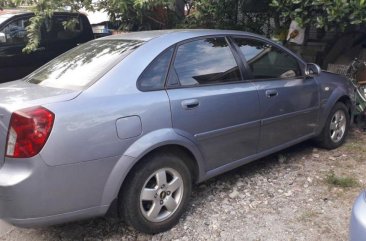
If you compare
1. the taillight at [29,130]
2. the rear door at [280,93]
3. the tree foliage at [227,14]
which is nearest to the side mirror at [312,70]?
the rear door at [280,93]

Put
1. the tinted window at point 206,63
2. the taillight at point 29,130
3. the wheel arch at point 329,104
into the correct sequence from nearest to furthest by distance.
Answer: the taillight at point 29,130
the tinted window at point 206,63
the wheel arch at point 329,104

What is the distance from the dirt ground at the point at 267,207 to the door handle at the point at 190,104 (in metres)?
0.94

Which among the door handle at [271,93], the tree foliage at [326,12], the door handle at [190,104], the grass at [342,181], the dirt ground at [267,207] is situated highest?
the tree foliage at [326,12]

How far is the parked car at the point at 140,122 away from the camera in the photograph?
2488 millimetres

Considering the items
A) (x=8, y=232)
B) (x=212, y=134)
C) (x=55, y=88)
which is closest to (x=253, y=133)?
(x=212, y=134)

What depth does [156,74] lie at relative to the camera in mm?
3047

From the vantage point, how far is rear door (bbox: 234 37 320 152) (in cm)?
382

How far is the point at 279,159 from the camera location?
4621 millimetres

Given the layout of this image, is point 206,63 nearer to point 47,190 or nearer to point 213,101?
point 213,101

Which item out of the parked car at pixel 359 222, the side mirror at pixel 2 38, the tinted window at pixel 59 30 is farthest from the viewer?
the tinted window at pixel 59 30

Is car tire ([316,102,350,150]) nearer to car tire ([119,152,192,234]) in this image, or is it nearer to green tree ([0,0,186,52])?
car tire ([119,152,192,234])

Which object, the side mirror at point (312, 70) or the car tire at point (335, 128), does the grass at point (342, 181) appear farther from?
the side mirror at point (312, 70)

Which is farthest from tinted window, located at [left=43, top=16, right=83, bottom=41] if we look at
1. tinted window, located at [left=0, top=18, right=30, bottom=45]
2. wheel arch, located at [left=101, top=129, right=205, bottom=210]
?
wheel arch, located at [left=101, top=129, right=205, bottom=210]

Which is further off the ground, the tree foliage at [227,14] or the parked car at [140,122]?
the tree foliage at [227,14]
